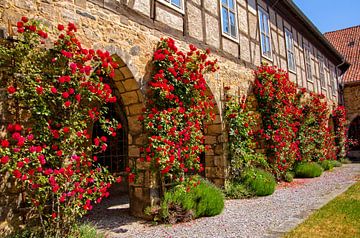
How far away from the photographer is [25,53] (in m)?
2.94

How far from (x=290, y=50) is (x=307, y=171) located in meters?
4.37

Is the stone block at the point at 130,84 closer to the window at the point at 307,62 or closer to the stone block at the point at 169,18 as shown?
the stone block at the point at 169,18

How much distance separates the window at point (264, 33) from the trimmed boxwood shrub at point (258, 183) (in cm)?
378

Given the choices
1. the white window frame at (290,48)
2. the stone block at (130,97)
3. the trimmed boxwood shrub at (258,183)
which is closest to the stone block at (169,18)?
the stone block at (130,97)

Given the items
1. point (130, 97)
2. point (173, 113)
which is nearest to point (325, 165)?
point (173, 113)

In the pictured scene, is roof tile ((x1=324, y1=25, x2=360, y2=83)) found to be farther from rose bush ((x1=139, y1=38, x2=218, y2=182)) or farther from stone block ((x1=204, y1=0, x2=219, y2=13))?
rose bush ((x1=139, y1=38, x2=218, y2=182))

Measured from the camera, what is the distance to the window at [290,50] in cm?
1010

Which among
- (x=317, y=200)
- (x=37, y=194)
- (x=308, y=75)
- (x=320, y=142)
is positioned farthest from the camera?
(x=308, y=75)

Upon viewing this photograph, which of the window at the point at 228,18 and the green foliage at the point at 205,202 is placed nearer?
the green foliage at the point at 205,202

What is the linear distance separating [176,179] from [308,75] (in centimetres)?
938

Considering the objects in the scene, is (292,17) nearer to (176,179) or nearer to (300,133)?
(300,133)

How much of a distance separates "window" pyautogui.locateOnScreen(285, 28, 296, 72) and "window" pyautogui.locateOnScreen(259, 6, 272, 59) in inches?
61.3

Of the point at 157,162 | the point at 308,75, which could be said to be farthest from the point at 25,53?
the point at 308,75

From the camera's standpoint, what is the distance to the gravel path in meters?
3.73
